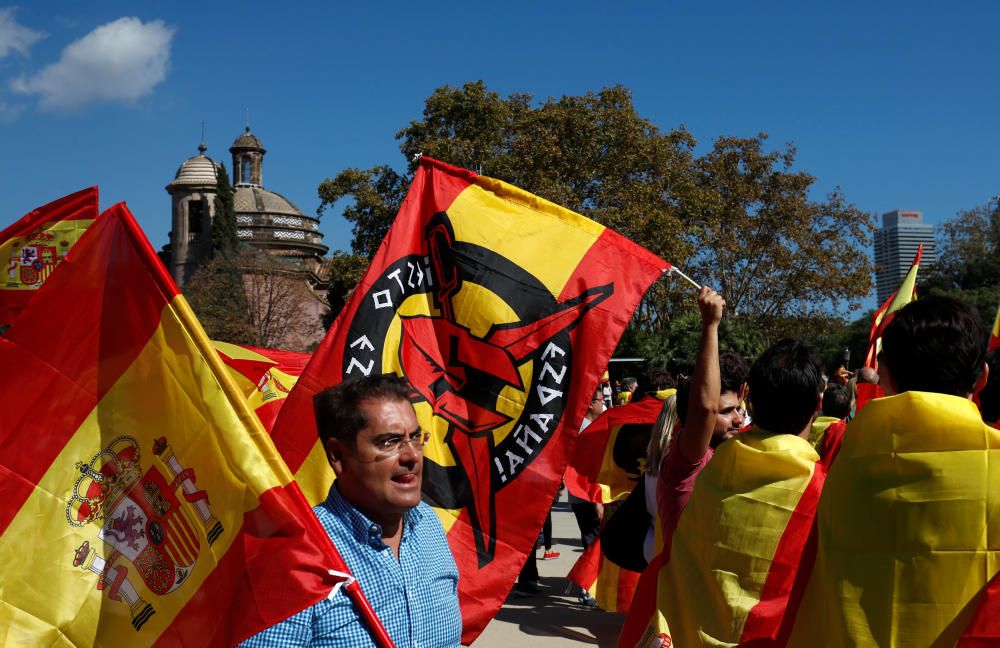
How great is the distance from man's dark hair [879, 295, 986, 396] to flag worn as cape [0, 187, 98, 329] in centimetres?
518

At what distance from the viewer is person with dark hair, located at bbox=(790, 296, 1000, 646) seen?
87.4 inches

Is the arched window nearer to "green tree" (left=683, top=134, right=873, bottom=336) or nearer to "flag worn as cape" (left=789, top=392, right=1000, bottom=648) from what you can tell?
"green tree" (left=683, top=134, right=873, bottom=336)

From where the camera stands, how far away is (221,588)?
2.52 m

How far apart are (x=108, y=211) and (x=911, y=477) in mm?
2310

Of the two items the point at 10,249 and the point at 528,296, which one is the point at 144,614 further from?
the point at 10,249

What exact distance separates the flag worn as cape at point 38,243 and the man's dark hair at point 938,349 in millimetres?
5179

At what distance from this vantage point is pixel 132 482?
281 centimetres

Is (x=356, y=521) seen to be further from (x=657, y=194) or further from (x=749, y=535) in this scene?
(x=657, y=194)

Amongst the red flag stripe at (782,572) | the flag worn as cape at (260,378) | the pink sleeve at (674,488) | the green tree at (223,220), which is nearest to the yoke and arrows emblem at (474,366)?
the pink sleeve at (674,488)

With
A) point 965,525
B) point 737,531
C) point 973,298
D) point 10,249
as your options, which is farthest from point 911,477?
point 973,298

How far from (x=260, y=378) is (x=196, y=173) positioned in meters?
66.4

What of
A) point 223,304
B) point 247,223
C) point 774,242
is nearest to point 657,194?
point 774,242

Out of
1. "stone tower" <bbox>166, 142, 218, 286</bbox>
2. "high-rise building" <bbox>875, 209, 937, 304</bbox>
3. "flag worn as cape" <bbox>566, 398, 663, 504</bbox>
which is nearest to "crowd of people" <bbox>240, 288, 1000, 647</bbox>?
"flag worn as cape" <bbox>566, 398, 663, 504</bbox>

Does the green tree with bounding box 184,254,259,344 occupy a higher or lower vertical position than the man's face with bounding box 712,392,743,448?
higher
